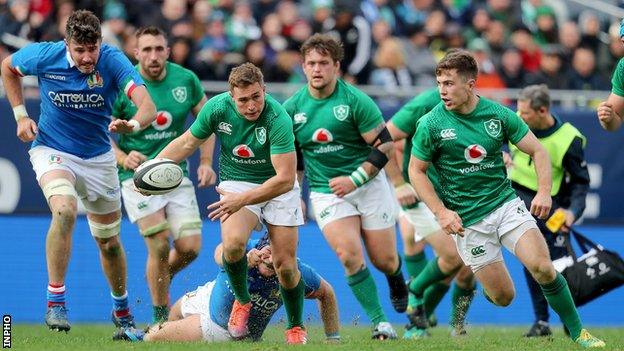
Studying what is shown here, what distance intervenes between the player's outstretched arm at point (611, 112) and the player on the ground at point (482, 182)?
95cm

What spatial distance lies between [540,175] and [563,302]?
0.99 meters

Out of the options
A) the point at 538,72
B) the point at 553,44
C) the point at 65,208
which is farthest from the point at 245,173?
the point at 553,44

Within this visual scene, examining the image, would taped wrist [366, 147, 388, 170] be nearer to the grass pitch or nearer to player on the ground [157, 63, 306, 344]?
player on the ground [157, 63, 306, 344]

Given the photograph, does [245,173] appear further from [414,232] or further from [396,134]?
[414,232]

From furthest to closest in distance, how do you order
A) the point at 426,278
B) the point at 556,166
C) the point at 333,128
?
the point at 426,278 → the point at 556,166 → the point at 333,128

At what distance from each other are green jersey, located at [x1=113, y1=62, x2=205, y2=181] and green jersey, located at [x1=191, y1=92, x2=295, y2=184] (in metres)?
1.93

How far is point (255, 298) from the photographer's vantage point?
1057 centimetres

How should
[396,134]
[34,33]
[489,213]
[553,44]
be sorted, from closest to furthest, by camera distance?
[489,213], [396,134], [34,33], [553,44]

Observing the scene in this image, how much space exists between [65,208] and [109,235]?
96 centimetres

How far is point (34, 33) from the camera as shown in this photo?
52.1ft

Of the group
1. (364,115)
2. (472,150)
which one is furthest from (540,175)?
(364,115)

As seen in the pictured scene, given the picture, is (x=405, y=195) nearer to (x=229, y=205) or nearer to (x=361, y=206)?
(x=361, y=206)

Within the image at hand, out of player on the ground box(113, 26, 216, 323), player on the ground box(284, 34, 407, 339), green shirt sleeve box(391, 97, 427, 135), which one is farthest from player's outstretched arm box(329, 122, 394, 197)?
player on the ground box(113, 26, 216, 323)

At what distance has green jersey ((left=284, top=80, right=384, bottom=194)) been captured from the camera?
11484mm
